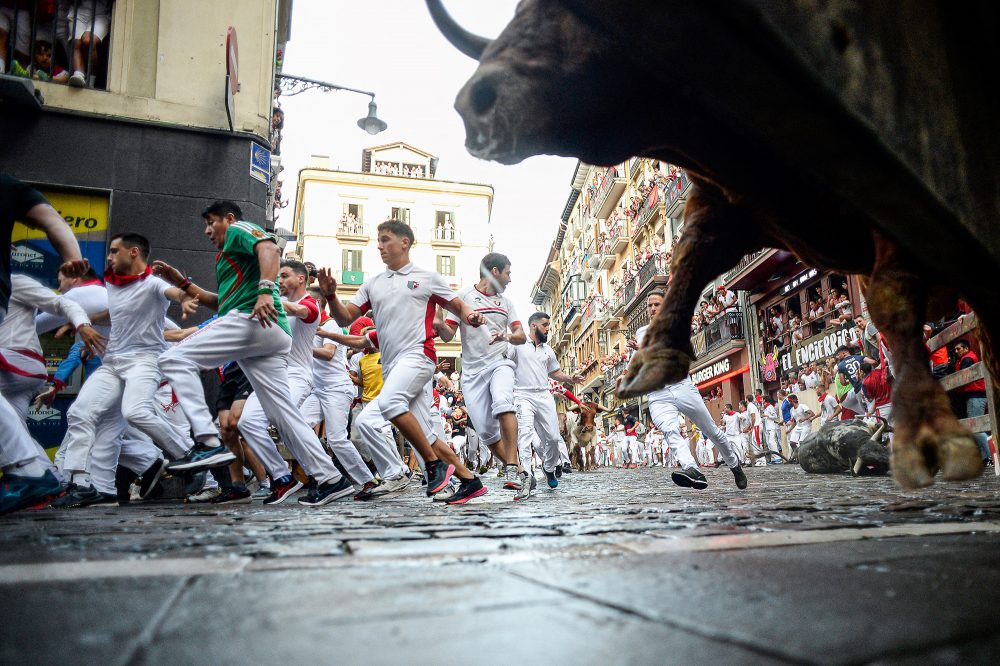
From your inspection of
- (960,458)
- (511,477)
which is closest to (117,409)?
(511,477)

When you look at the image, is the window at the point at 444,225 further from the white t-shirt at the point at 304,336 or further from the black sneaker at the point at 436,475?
the black sneaker at the point at 436,475

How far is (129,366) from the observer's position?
5996 millimetres

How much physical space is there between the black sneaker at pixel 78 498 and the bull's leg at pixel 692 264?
4687 mm

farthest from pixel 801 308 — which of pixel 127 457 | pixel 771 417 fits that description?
pixel 127 457

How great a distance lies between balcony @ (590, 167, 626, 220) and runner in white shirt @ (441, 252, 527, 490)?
37.8 metres

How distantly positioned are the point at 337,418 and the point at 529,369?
2.51 meters

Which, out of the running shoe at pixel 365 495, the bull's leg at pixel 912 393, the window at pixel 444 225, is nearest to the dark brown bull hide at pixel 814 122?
the bull's leg at pixel 912 393

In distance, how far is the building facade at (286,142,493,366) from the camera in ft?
172

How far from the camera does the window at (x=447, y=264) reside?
53.8 metres

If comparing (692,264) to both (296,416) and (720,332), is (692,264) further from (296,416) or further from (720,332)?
(720,332)

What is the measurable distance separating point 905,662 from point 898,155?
1.21 meters

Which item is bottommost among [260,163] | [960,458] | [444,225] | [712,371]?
[960,458]

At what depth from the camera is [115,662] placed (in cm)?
97

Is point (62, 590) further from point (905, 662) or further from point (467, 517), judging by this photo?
point (467, 517)
